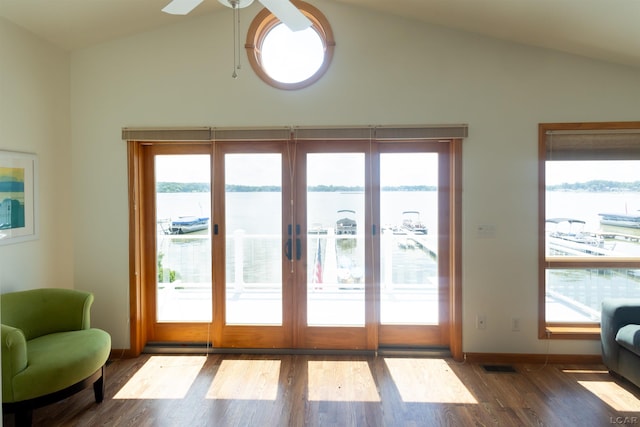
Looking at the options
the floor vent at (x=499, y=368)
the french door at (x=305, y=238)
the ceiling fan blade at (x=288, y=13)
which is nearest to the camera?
the ceiling fan blade at (x=288, y=13)

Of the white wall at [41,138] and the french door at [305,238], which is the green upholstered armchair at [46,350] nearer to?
the white wall at [41,138]

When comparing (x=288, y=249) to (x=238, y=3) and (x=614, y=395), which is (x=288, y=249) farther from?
(x=614, y=395)

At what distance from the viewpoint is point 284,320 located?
339cm

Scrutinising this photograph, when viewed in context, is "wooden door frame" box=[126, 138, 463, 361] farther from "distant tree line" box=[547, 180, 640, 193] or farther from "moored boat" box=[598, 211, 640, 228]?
"moored boat" box=[598, 211, 640, 228]

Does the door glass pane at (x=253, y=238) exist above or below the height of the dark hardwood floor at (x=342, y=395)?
above

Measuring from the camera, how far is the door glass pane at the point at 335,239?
3.36 metres

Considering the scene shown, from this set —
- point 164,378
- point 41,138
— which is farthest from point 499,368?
point 41,138

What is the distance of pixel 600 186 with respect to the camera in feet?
10.5

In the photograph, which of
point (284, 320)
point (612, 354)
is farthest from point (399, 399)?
point (612, 354)

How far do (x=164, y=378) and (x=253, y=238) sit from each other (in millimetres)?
1371

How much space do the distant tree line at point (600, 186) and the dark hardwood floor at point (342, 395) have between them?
1554 millimetres

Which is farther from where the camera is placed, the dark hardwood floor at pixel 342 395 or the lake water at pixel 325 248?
the lake water at pixel 325 248

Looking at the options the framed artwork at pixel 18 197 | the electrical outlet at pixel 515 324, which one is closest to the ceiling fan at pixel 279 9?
the framed artwork at pixel 18 197

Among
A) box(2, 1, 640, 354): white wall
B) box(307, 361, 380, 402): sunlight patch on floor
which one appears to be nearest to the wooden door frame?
box(2, 1, 640, 354): white wall
